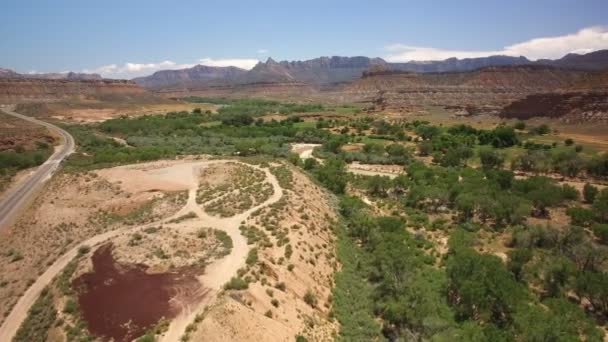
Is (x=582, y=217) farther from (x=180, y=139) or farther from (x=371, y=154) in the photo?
(x=180, y=139)

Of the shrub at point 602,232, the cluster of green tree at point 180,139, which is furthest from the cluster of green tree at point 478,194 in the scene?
the cluster of green tree at point 180,139

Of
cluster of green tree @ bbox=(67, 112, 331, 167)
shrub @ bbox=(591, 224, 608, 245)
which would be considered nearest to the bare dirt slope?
cluster of green tree @ bbox=(67, 112, 331, 167)

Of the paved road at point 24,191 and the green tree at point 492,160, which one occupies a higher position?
the paved road at point 24,191

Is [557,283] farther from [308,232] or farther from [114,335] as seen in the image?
[114,335]

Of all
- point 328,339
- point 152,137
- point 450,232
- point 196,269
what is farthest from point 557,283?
point 152,137

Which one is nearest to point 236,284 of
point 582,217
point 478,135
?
point 582,217

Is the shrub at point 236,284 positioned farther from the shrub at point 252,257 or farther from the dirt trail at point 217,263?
the shrub at point 252,257

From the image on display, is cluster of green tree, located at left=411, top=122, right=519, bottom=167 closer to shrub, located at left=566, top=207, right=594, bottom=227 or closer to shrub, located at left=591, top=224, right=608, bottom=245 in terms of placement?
shrub, located at left=566, top=207, right=594, bottom=227
